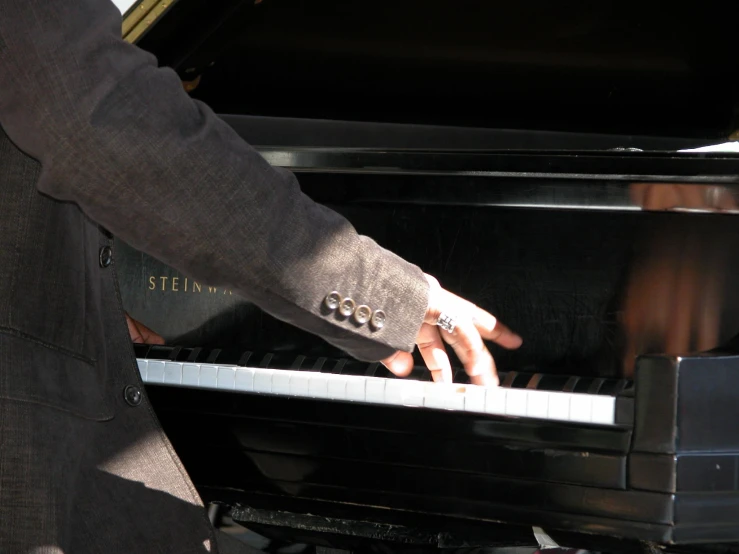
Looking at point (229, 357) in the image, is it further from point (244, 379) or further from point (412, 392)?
point (412, 392)

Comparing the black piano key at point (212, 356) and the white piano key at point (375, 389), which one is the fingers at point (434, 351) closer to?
the white piano key at point (375, 389)

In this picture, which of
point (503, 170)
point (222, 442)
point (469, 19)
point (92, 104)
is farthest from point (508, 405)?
point (469, 19)

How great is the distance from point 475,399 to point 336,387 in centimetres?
23

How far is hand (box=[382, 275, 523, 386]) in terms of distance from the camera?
1042 millimetres

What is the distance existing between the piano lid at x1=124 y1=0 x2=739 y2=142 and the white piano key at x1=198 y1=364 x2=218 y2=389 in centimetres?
67

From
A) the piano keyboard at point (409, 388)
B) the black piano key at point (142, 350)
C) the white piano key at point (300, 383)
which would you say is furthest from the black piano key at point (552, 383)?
the black piano key at point (142, 350)

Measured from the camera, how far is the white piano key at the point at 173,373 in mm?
1483

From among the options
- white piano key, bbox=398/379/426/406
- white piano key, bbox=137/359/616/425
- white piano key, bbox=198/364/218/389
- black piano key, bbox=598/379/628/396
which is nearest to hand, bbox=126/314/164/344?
white piano key, bbox=137/359/616/425

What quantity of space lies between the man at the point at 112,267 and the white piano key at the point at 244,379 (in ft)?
0.61

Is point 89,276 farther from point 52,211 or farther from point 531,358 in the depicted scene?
point 531,358

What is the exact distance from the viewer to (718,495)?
114cm

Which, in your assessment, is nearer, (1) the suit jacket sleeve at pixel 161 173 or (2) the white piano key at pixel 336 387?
(1) the suit jacket sleeve at pixel 161 173

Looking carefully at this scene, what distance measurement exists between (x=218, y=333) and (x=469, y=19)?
832 mm

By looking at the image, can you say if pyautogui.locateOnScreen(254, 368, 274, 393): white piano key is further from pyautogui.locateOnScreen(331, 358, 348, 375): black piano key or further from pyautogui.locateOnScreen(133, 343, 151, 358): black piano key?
pyautogui.locateOnScreen(133, 343, 151, 358): black piano key
